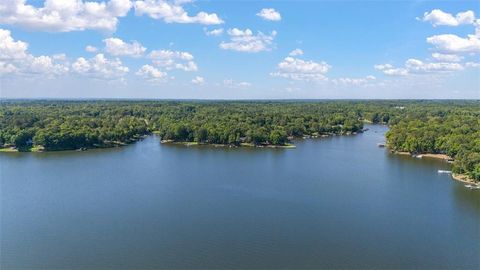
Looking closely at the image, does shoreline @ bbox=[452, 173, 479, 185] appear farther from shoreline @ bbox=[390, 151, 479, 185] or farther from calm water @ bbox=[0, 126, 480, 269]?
calm water @ bbox=[0, 126, 480, 269]

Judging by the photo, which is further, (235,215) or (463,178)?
(463,178)

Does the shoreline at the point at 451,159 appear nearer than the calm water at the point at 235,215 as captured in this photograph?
No

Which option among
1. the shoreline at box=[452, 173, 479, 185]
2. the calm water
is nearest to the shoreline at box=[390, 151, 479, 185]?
the shoreline at box=[452, 173, 479, 185]

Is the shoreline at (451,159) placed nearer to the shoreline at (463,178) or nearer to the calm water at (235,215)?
the shoreline at (463,178)

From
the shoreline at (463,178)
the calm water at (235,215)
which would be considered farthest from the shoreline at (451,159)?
the calm water at (235,215)

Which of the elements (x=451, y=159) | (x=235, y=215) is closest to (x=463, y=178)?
(x=451, y=159)

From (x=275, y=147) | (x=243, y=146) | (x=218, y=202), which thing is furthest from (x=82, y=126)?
(x=218, y=202)

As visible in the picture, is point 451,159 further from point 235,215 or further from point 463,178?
point 235,215

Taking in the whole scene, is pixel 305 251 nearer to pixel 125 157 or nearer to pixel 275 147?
pixel 125 157
